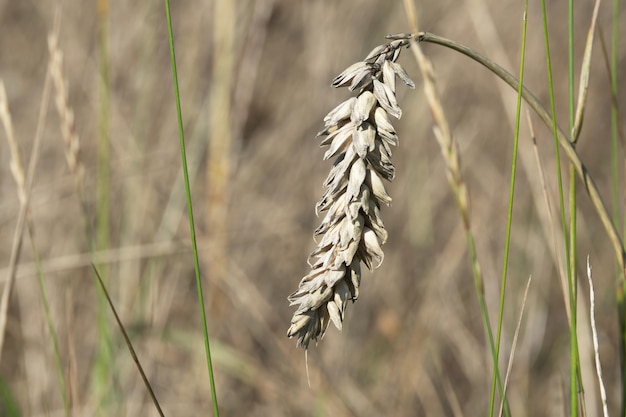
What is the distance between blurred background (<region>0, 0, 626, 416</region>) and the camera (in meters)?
2.06

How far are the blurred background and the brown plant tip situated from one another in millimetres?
978

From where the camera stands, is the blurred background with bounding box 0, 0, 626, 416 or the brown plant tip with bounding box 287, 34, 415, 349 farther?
the blurred background with bounding box 0, 0, 626, 416

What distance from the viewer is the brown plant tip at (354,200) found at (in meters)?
0.68

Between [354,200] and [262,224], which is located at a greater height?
[262,224]

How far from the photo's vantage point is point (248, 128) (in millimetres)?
2857

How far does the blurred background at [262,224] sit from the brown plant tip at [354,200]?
3.21 feet

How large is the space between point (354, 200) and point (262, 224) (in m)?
1.99

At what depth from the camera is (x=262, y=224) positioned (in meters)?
2.66

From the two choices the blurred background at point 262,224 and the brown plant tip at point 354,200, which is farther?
the blurred background at point 262,224

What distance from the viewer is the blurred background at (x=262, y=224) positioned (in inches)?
81.0

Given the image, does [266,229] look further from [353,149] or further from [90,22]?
[353,149]

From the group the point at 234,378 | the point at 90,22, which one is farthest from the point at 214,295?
the point at 90,22

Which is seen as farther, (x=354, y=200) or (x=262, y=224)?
(x=262, y=224)

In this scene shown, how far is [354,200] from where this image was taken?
26.7 inches
